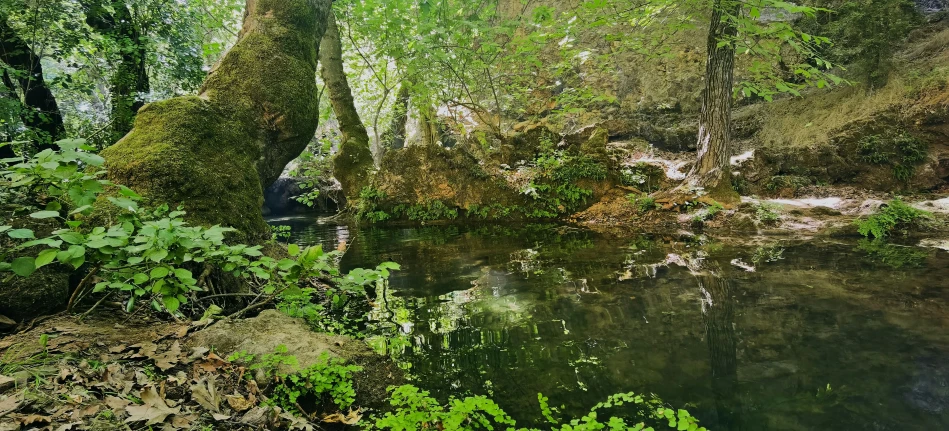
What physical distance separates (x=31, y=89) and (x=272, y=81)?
521 cm

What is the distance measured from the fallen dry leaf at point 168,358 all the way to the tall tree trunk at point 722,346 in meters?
3.11

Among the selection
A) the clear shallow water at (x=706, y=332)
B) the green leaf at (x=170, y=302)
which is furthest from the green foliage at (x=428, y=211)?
the green leaf at (x=170, y=302)

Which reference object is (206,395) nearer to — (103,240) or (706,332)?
(103,240)

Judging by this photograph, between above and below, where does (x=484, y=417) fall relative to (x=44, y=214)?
below

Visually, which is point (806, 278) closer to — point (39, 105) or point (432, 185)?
point (432, 185)

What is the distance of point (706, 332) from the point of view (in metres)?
3.46

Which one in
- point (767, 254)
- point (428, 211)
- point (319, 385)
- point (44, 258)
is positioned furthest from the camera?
point (428, 211)

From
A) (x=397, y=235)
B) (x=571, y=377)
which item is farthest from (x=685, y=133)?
(x=571, y=377)

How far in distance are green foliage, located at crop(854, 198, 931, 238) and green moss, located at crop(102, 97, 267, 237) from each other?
9.13 metres

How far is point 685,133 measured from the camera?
14.9 metres

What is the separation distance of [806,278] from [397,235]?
7.75m

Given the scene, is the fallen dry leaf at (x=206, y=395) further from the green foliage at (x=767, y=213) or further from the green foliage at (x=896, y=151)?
the green foliage at (x=896, y=151)

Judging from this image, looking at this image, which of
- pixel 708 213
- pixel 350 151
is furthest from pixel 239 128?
pixel 708 213

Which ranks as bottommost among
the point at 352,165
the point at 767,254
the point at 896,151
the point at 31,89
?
the point at 767,254
